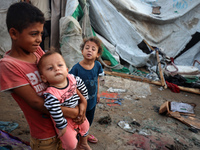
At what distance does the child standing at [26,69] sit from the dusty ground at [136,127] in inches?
53.5

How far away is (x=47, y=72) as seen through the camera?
1.08 meters

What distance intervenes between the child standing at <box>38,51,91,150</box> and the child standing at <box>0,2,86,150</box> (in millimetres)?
55

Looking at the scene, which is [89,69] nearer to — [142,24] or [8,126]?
[8,126]

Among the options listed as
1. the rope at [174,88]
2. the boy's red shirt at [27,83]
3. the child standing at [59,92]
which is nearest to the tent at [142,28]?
the rope at [174,88]

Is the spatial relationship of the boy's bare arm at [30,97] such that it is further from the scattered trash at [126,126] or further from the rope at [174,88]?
the rope at [174,88]

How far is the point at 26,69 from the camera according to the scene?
1.01 m

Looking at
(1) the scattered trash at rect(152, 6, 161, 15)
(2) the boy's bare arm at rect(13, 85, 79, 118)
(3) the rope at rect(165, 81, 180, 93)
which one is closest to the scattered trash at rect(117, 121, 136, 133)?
(2) the boy's bare arm at rect(13, 85, 79, 118)

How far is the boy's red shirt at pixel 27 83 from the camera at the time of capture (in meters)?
0.91

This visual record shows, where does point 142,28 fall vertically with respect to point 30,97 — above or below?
below

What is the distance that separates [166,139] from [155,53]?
4.04 meters

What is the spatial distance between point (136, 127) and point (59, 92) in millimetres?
2105

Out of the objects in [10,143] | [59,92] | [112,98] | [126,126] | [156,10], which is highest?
[156,10]

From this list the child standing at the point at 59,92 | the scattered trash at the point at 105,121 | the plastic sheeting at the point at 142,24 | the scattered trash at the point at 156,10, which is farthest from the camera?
the scattered trash at the point at 156,10

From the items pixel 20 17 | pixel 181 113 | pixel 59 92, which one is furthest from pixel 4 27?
pixel 181 113
